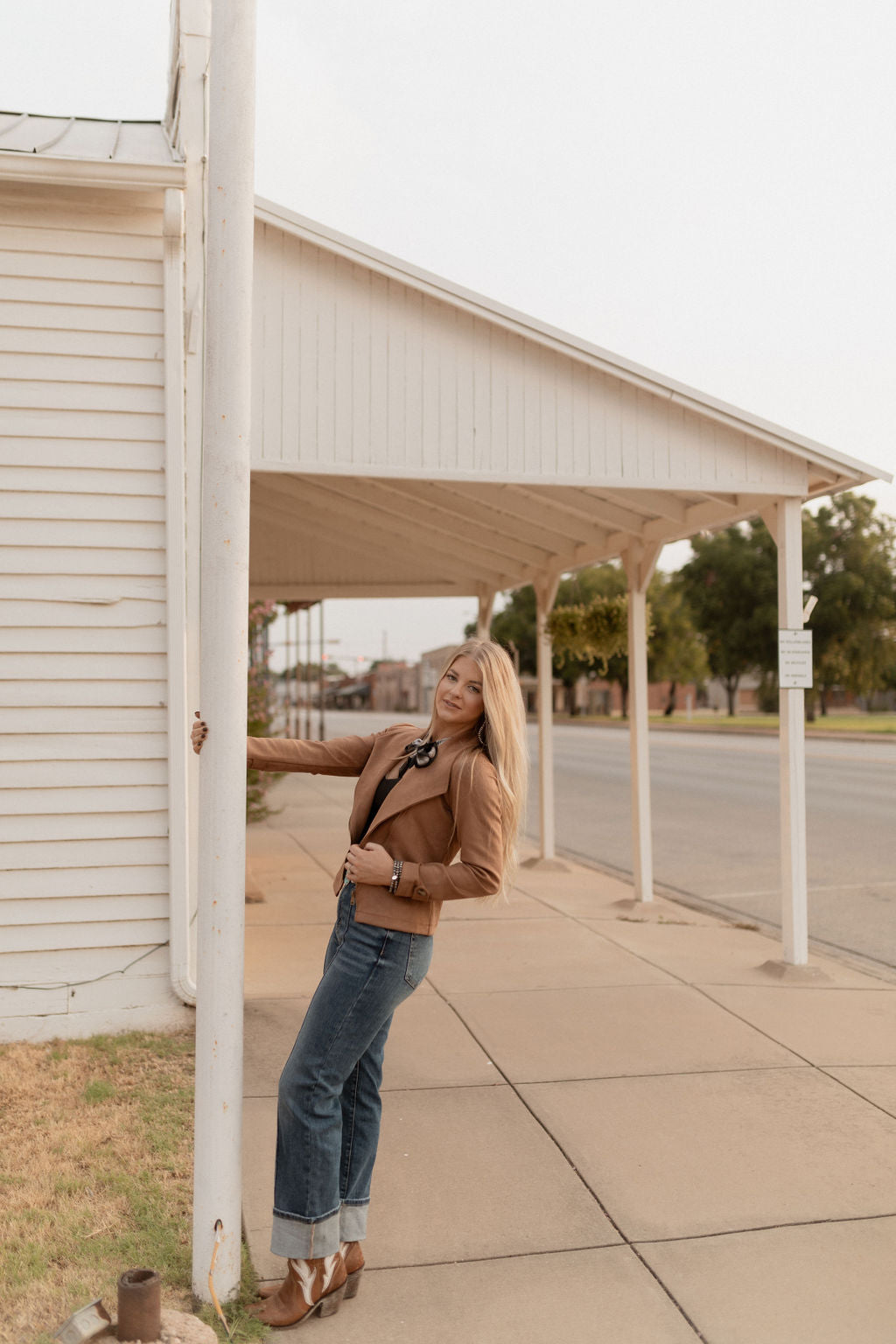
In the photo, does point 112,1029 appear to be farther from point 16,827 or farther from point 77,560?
point 77,560

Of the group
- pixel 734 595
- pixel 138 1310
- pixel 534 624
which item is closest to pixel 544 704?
pixel 138 1310

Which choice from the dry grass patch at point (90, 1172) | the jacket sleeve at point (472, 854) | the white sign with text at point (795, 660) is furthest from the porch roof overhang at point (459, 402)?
the jacket sleeve at point (472, 854)

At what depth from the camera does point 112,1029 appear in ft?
17.2

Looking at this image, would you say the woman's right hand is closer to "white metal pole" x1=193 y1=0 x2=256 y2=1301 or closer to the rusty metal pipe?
"white metal pole" x1=193 y1=0 x2=256 y2=1301

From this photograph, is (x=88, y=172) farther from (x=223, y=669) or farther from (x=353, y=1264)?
(x=353, y=1264)

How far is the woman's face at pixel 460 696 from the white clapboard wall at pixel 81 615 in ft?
8.83

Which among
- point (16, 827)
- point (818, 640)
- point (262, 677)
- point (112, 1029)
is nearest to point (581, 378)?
point (16, 827)

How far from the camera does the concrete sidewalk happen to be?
3045 millimetres

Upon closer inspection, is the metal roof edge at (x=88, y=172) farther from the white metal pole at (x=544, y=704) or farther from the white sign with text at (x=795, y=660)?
the white metal pole at (x=544, y=704)

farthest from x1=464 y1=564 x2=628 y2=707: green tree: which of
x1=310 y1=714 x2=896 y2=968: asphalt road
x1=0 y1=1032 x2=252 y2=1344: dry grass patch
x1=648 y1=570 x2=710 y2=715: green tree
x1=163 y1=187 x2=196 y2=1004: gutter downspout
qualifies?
x1=0 y1=1032 x2=252 y2=1344: dry grass patch

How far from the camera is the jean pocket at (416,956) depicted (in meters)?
2.88

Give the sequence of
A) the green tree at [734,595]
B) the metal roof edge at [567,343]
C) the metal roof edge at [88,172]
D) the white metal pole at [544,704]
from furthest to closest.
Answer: the green tree at [734,595], the white metal pole at [544,704], the metal roof edge at [567,343], the metal roof edge at [88,172]

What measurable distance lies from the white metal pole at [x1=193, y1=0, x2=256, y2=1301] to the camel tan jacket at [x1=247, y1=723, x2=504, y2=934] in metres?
0.19

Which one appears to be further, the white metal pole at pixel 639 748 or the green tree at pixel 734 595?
the green tree at pixel 734 595
